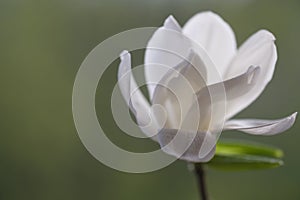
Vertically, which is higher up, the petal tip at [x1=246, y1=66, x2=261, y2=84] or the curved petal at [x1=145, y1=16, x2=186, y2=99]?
the curved petal at [x1=145, y1=16, x2=186, y2=99]

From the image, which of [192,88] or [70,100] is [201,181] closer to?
[192,88]

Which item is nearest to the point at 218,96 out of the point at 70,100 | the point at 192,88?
the point at 192,88

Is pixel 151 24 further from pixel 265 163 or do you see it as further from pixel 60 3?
pixel 265 163

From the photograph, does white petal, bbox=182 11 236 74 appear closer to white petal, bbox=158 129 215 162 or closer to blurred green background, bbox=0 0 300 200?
white petal, bbox=158 129 215 162

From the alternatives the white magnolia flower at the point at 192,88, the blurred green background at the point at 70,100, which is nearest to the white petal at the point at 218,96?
the white magnolia flower at the point at 192,88

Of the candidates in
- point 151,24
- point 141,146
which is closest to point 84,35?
point 151,24

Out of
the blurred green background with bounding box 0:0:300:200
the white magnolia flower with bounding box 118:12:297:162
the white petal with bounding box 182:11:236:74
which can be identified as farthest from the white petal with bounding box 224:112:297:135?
the blurred green background with bounding box 0:0:300:200

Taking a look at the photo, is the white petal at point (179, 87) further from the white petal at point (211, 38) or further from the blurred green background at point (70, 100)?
the blurred green background at point (70, 100)
